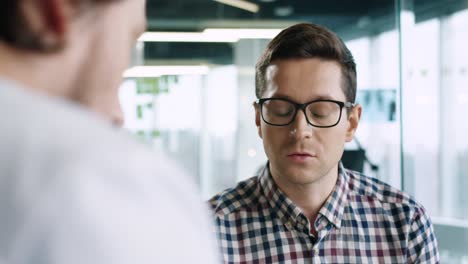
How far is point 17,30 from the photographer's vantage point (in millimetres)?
517

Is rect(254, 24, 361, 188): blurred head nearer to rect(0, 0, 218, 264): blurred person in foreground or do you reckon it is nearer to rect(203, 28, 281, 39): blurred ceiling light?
rect(0, 0, 218, 264): blurred person in foreground

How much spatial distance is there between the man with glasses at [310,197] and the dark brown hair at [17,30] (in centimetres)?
124

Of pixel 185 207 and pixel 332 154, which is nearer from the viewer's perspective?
pixel 185 207

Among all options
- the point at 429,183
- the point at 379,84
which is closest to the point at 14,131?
the point at 379,84

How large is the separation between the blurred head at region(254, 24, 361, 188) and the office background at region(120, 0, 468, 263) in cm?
264

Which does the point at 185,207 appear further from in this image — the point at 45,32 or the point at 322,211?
the point at 322,211

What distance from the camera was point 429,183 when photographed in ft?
16.4

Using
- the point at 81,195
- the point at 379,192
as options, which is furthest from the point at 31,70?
the point at 379,192

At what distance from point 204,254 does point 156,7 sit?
545 centimetres

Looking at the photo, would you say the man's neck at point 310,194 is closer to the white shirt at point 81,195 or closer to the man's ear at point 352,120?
the man's ear at point 352,120

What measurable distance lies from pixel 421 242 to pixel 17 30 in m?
1.43

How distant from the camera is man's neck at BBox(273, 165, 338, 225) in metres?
1.79

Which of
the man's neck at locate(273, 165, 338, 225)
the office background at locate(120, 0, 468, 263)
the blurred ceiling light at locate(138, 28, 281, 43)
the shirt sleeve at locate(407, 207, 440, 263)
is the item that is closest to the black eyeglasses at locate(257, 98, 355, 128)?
the man's neck at locate(273, 165, 338, 225)

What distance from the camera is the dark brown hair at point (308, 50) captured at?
1837mm
